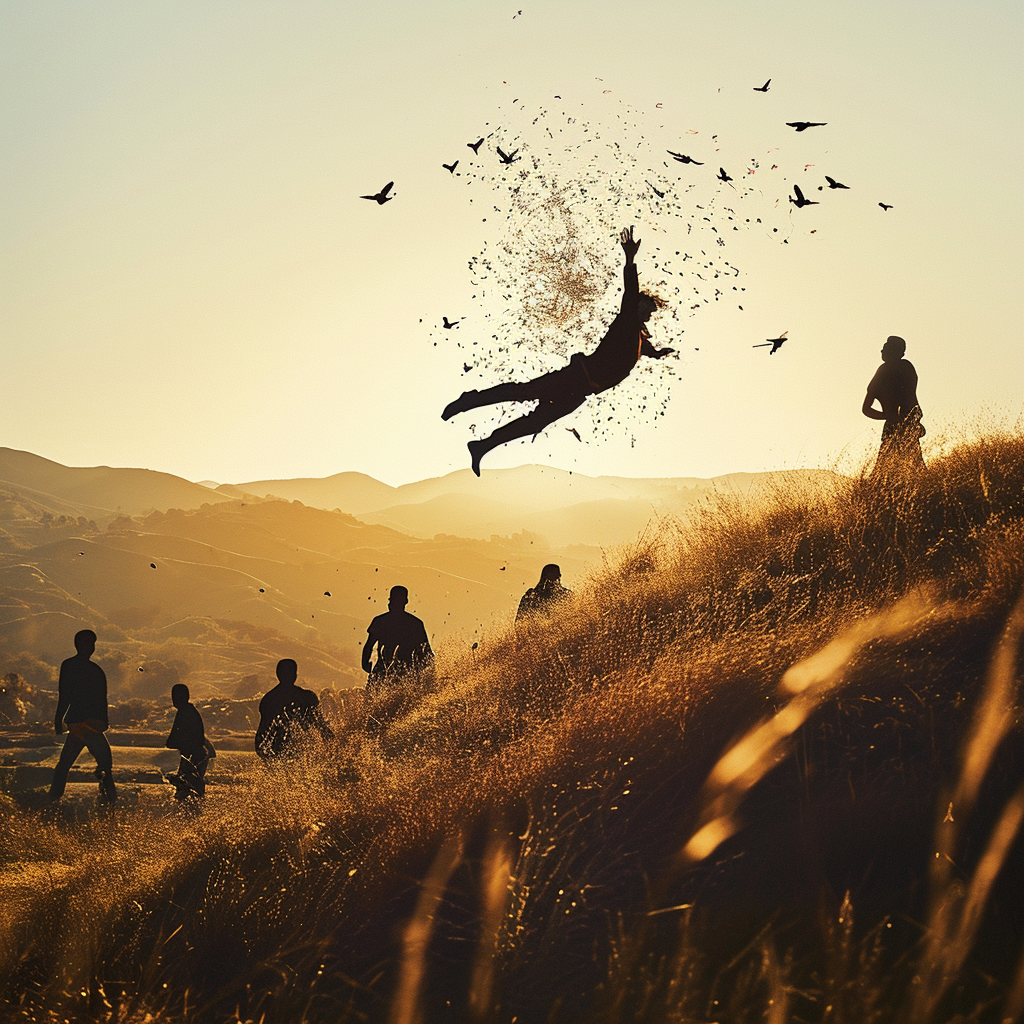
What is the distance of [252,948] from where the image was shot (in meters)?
3.86

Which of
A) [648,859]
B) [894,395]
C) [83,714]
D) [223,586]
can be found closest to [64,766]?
[83,714]

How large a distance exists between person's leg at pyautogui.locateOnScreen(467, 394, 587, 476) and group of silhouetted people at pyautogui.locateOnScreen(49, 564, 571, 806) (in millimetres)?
2240

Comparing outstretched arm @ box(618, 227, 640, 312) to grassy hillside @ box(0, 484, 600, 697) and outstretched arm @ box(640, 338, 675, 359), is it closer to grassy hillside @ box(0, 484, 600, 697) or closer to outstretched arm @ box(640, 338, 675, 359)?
outstretched arm @ box(640, 338, 675, 359)

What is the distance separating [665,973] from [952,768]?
5.54ft

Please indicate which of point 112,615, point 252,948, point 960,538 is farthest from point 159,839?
point 112,615

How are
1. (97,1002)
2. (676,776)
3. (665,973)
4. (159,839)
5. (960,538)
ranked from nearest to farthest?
(665,973) < (97,1002) < (676,776) < (159,839) < (960,538)

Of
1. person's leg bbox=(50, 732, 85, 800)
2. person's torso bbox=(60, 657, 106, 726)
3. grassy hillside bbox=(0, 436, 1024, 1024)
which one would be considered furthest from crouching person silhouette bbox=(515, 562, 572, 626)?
person's leg bbox=(50, 732, 85, 800)

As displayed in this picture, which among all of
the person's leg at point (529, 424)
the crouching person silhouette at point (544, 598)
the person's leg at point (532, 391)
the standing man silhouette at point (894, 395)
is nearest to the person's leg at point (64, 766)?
the crouching person silhouette at point (544, 598)

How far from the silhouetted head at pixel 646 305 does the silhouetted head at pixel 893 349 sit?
2985 mm

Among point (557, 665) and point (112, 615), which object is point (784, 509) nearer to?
point (557, 665)

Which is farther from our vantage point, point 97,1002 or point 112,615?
point 112,615

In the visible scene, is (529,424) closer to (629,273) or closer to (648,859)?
(629,273)

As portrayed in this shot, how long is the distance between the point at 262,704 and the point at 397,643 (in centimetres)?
188

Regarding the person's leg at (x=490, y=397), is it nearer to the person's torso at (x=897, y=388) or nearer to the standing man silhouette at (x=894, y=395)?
the standing man silhouette at (x=894, y=395)
